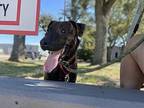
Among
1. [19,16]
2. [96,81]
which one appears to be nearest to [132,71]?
[19,16]

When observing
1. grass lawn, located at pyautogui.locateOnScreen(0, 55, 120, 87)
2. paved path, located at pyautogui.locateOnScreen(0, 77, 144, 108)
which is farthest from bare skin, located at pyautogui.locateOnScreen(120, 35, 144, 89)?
paved path, located at pyautogui.locateOnScreen(0, 77, 144, 108)

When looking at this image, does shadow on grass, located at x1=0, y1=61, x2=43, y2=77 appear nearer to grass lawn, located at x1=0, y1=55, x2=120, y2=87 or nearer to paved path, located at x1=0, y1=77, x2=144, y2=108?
grass lawn, located at x1=0, y1=55, x2=120, y2=87

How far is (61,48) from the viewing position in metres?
2.62

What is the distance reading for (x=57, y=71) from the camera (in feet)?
8.42

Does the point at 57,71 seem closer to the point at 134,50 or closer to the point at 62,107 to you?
the point at 134,50

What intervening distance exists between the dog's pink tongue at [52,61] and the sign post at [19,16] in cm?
37

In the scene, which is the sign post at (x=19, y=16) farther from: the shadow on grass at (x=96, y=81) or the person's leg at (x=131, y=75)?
the shadow on grass at (x=96, y=81)

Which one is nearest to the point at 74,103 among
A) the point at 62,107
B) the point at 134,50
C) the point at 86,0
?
the point at 62,107

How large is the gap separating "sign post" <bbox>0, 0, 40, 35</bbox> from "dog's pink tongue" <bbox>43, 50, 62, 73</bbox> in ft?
1.23

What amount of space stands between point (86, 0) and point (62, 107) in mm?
22702

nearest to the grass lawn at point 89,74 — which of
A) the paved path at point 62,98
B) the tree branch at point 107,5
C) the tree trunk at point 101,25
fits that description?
the paved path at point 62,98

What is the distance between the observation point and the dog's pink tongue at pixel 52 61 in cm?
242

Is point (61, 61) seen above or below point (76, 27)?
below

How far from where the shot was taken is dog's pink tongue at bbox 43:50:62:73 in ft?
7.93
